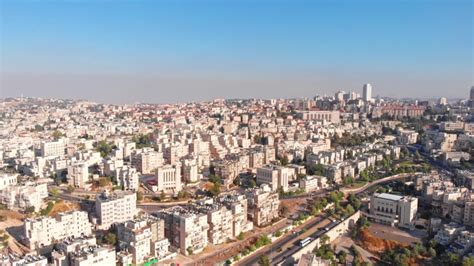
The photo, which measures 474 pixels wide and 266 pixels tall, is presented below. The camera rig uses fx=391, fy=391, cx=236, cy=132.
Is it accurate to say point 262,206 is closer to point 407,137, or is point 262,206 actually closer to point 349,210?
point 349,210

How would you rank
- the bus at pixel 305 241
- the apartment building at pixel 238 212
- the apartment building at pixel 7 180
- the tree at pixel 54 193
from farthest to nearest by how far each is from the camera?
the tree at pixel 54 193, the apartment building at pixel 7 180, the apartment building at pixel 238 212, the bus at pixel 305 241

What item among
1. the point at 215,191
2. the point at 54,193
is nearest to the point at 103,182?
the point at 54,193

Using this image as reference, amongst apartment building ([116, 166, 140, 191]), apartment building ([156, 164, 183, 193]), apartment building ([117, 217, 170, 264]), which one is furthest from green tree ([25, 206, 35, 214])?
apartment building ([156, 164, 183, 193])

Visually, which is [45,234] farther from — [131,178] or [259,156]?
[259,156]

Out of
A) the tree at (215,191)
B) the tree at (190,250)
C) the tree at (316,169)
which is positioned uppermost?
the tree at (316,169)

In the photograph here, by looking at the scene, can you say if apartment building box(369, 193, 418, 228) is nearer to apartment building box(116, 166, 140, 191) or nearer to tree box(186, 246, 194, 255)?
tree box(186, 246, 194, 255)

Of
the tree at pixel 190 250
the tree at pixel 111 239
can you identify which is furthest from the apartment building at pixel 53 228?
the tree at pixel 190 250

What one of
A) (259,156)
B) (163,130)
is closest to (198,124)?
(163,130)

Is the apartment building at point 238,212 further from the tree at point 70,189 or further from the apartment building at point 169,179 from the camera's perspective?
the tree at point 70,189
